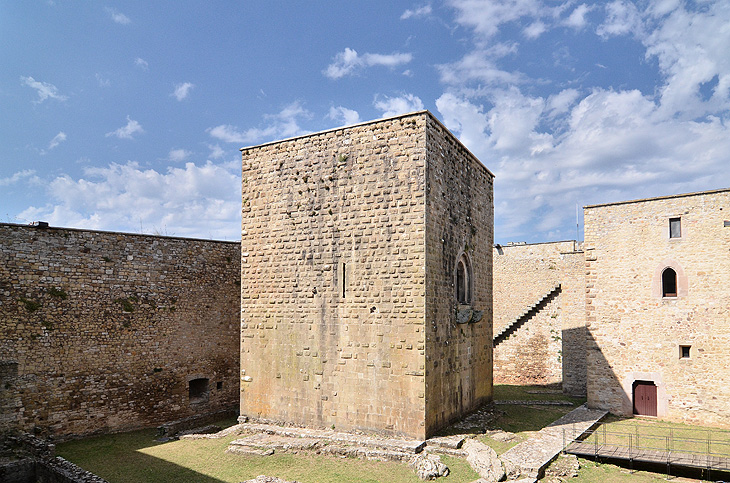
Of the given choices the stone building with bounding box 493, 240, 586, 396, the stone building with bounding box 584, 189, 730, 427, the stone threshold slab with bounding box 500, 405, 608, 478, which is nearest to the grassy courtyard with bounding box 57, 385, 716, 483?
the stone threshold slab with bounding box 500, 405, 608, 478

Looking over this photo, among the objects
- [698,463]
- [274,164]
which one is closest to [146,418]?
[274,164]

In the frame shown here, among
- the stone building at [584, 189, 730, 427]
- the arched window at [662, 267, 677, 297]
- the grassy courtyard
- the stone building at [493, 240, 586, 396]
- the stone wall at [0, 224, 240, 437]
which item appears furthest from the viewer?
the stone building at [493, 240, 586, 396]

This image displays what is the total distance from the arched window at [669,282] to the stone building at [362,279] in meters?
5.35

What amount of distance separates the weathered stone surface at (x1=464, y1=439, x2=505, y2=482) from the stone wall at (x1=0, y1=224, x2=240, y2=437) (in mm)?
9282

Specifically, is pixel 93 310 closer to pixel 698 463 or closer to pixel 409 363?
pixel 409 363

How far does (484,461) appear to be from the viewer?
9.94 meters

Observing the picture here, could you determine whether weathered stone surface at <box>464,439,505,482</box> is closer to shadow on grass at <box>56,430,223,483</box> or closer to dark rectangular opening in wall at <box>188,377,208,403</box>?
shadow on grass at <box>56,430,223,483</box>

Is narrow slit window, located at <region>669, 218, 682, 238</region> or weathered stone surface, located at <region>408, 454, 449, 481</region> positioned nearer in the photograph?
weathered stone surface, located at <region>408, 454, 449, 481</region>

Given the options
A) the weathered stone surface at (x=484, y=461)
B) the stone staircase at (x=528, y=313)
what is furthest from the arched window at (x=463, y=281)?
the stone staircase at (x=528, y=313)

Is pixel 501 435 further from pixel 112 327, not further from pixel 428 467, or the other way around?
pixel 112 327

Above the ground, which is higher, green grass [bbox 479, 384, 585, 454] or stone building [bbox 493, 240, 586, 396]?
stone building [bbox 493, 240, 586, 396]

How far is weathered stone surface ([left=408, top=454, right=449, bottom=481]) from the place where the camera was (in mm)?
9508

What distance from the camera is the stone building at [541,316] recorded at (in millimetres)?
19359

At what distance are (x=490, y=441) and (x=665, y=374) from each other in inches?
245
